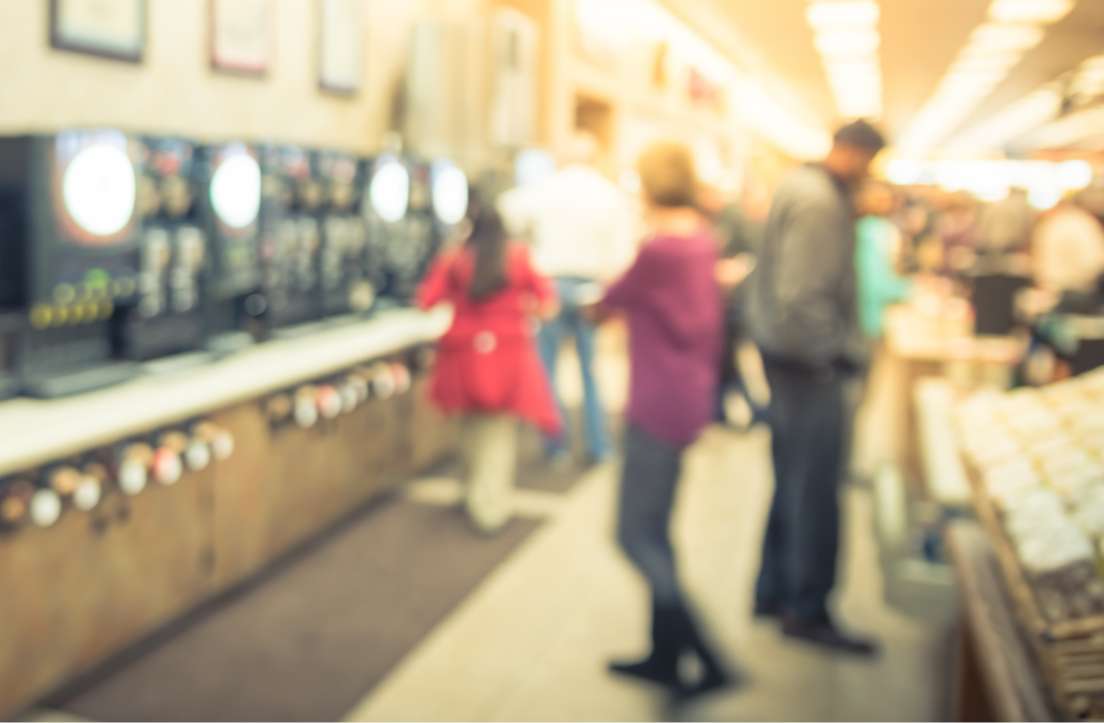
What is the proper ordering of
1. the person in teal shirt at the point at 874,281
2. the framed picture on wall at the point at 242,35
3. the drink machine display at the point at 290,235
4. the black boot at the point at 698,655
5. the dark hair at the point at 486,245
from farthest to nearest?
1. the person in teal shirt at the point at 874,281
2. the framed picture on wall at the point at 242,35
3. the dark hair at the point at 486,245
4. the drink machine display at the point at 290,235
5. the black boot at the point at 698,655

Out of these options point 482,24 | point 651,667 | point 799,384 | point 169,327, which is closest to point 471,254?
point 169,327

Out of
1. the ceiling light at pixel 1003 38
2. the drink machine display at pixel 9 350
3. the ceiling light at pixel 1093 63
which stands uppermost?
the ceiling light at pixel 1003 38

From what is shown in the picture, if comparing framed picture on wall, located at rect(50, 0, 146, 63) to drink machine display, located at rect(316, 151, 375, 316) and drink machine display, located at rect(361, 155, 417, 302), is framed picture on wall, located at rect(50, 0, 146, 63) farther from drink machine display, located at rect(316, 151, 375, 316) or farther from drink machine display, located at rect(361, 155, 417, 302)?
drink machine display, located at rect(361, 155, 417, 302)

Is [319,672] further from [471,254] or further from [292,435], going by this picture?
[471,254]

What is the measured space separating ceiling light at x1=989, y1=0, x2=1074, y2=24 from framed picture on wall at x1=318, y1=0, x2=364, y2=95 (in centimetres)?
464

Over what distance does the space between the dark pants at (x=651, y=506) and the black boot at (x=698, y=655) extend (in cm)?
6

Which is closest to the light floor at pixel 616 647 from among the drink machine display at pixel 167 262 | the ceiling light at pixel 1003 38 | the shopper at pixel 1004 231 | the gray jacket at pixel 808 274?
the gray jacket at pixel 808 274

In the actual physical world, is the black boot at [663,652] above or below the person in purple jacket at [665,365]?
below

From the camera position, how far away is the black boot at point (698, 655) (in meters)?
2.83

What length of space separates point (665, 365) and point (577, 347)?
276 centimetres

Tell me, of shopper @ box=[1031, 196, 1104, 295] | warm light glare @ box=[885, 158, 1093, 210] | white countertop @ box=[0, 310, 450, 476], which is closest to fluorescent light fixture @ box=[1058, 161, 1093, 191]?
warm light glare @ box=[885, 158, 1093, 210]

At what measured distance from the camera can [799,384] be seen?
3.01m

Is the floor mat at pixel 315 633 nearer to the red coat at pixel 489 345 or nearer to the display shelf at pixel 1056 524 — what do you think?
the red coat at pixel 489 345

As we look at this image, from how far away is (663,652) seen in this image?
2873mm
